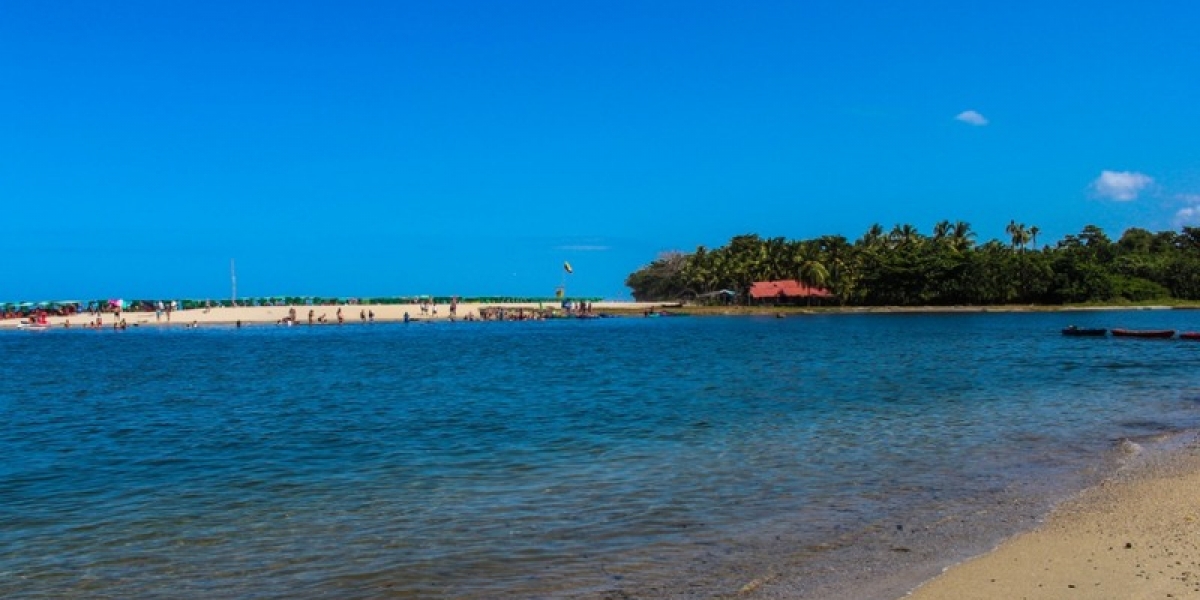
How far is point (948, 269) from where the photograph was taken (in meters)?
111

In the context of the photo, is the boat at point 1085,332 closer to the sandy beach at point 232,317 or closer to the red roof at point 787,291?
the red roof at point 787,291

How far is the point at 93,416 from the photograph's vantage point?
24.1m

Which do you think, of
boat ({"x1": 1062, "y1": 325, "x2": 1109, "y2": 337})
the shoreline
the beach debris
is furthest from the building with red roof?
the beach debris

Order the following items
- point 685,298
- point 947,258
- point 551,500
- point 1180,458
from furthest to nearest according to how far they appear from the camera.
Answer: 1. point 685,298
2. point 947,258
3. point 1180,458
4. point 551,500

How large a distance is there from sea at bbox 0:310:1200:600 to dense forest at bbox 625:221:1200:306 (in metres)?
80.3

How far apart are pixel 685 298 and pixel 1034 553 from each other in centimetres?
13684

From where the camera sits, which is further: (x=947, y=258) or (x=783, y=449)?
(x=947, y=258)

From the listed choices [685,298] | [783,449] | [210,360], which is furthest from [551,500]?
[685,298]

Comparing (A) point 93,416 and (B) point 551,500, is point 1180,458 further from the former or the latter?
(A) point 93,416

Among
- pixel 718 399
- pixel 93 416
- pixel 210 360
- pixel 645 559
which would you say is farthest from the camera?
pixel 210 360

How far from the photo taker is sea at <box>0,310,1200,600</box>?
903 centimetres

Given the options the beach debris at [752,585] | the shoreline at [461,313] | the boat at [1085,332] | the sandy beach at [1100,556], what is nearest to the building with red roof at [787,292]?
the shoreline at [461,313]

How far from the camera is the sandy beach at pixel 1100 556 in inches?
291

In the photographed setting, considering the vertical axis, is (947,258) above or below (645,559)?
above
